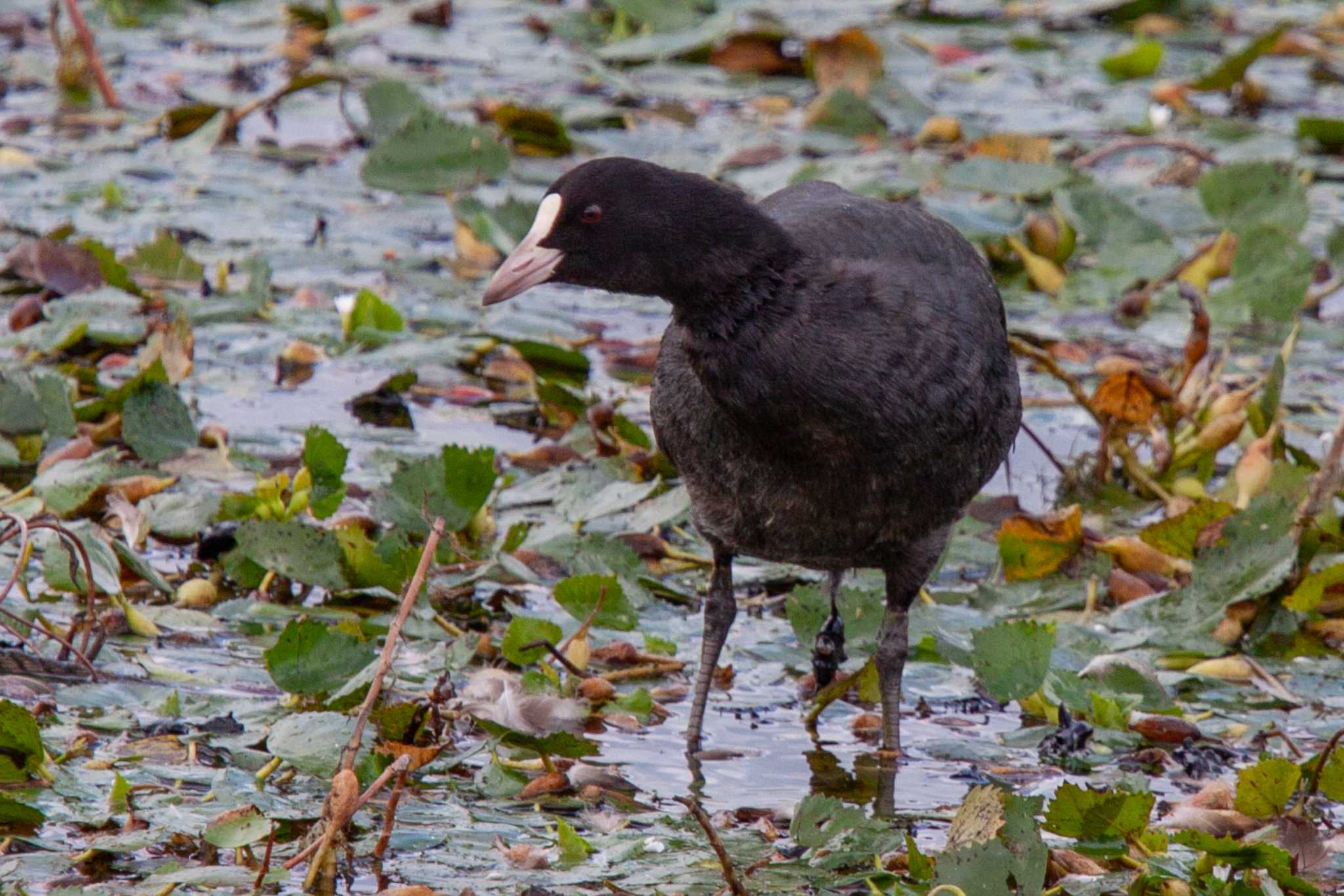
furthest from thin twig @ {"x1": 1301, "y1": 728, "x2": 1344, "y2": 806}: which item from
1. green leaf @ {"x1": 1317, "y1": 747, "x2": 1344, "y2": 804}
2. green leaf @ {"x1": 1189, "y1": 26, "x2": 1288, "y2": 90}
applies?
green leaf @ {"x1": 1189, "y1": 26, "x2": 1288, "y2": 90}

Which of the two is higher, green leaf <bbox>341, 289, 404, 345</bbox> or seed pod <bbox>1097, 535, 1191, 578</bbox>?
green leaf <bbox>341, 289, 404, 345</bbox>

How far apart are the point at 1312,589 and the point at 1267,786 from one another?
1.30 meters

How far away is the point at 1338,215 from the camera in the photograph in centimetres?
816

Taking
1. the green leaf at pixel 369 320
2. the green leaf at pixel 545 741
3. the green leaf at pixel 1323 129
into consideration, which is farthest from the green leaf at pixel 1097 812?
the green leaf at pixel 1323 129

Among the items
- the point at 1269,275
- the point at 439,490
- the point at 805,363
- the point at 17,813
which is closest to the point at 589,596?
the point at 439,490

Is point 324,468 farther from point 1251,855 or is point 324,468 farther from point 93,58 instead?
point 93,58

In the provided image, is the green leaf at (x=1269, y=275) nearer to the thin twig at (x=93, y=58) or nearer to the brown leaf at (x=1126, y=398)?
the brown leaf at (x=1126, y=398)

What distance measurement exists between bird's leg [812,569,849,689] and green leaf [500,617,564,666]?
64 cm

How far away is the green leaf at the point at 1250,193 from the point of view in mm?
7008

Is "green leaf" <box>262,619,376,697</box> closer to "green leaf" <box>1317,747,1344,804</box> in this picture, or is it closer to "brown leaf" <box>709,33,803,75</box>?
"green leaf" <box>1317,747,1344,804</box>

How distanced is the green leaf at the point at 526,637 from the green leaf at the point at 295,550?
1.65 feet

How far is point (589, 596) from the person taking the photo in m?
4.49

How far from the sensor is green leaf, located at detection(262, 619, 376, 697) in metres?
3.94

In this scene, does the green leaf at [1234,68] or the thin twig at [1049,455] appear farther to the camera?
the green leaf at [1234,68]
